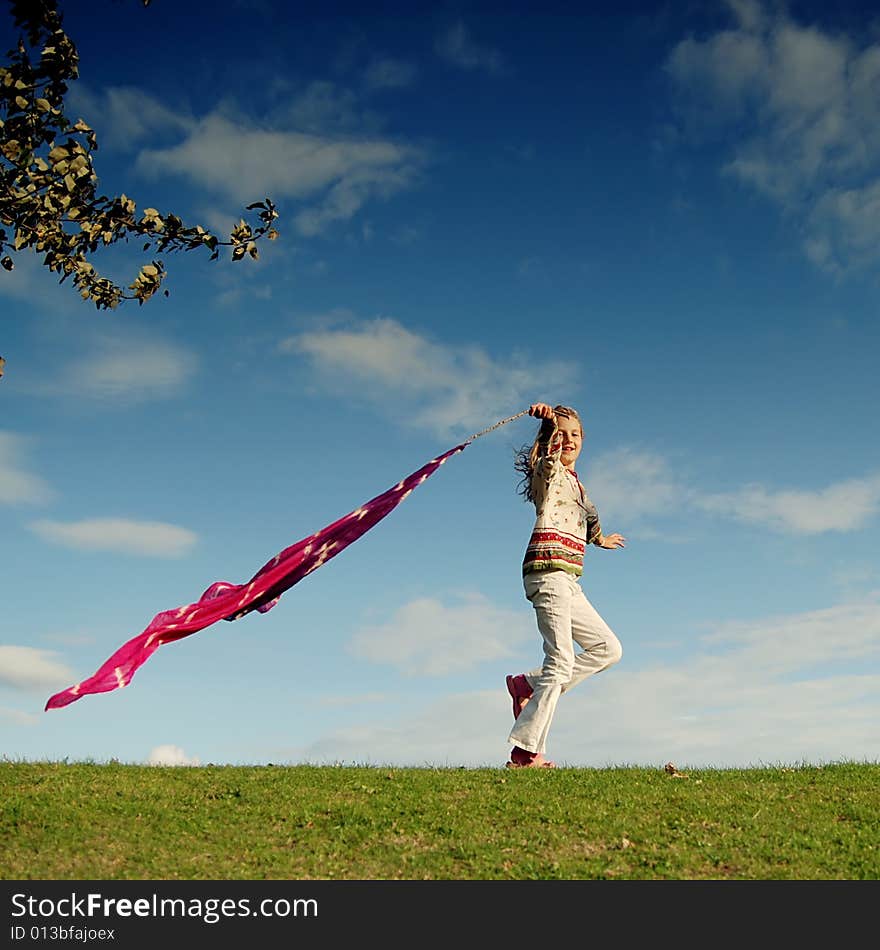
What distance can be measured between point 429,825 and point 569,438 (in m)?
6.46

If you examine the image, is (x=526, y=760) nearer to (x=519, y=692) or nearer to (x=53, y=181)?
(x=519, y=692)

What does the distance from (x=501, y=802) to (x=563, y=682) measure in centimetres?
280

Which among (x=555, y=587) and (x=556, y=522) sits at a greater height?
(x=556, y=522)

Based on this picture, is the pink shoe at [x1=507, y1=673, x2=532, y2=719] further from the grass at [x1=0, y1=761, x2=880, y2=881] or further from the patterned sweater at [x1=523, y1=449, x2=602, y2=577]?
the patterned sweater at [x1=523, y1=449, x2=602, y2=577]

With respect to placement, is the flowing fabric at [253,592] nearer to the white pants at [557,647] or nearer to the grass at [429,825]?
the grass at [429,825]

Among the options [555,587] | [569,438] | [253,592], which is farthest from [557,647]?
[253,592]

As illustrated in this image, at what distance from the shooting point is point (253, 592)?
1405 cm

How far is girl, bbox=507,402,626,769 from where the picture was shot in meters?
15.1

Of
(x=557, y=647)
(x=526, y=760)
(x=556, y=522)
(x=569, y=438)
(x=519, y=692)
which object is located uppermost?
(x=569, y=438)

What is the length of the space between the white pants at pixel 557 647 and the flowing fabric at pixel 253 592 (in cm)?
252

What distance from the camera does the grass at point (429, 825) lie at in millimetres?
10633

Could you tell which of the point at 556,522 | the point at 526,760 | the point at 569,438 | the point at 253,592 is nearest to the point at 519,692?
the point at 526,760

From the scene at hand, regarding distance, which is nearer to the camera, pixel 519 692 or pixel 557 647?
pixel 557 647

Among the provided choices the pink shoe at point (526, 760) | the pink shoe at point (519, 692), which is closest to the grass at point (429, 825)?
the pink shoe at point (526, 760)
